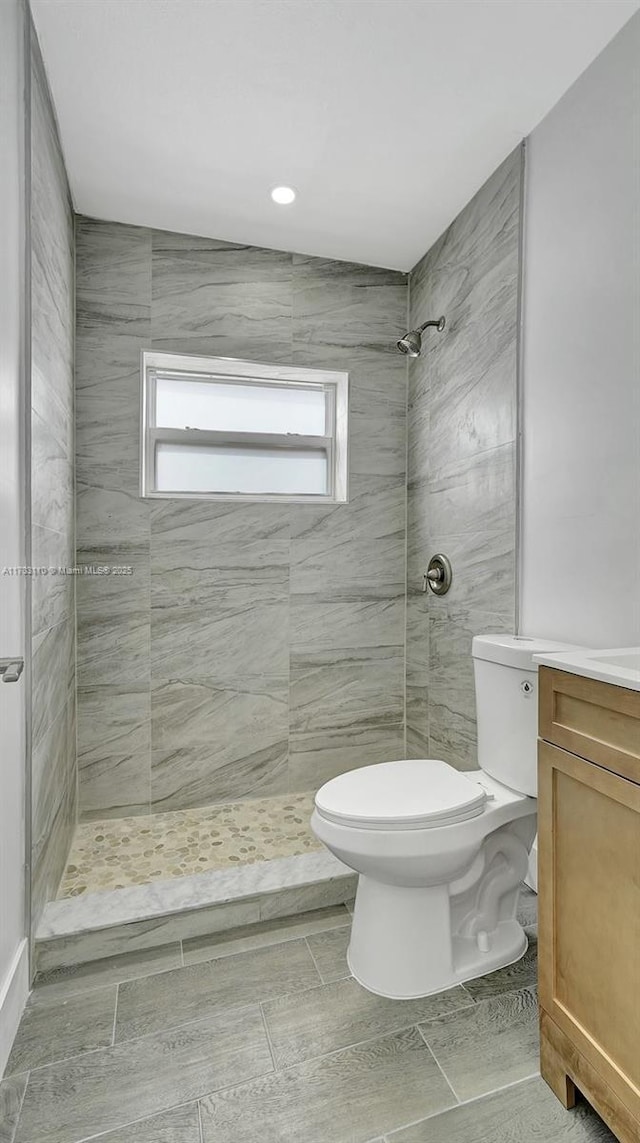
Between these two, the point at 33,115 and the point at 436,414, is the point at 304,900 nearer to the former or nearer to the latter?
the point at 436,414

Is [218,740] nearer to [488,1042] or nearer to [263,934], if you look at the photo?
[263,934]

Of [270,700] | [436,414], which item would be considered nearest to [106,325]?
[436,414]

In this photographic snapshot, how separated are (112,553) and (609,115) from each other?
6.89 ft

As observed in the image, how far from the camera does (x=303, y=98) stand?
158 cm

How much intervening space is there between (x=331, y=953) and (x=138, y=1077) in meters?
0.56

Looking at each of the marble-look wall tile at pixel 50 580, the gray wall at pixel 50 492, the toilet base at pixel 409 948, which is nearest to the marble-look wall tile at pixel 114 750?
the gray wall at pixel 50 492

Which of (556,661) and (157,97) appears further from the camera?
(157,97)

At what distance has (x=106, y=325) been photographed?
214 centimetres

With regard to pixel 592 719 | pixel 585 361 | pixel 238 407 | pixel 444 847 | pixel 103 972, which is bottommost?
pixel 103 972

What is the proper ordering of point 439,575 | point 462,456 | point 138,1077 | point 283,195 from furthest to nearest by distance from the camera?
point 439,575
point 462,456
point 283,195
point 138,1077

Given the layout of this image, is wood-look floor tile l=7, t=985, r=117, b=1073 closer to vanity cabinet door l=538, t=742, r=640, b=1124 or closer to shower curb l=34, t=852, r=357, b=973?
shower curb l=34, t=852, r=357, b=973

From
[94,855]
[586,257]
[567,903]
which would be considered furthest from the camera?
[94,855]

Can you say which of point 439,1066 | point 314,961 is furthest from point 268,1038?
point 439,1066

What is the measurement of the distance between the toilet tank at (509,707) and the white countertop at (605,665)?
0.29 meters
